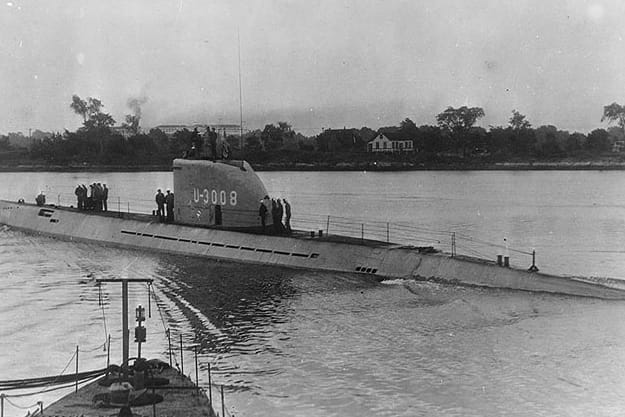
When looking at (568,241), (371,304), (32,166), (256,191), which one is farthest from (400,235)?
(32,166)

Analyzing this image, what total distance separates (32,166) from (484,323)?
353 feet

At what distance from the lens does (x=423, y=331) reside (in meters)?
14.8

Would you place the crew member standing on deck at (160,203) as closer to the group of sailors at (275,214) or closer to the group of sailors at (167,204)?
the group of sailors at (167,204)

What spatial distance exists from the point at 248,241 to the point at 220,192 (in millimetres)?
2149

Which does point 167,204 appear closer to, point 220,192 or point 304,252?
point 220,192

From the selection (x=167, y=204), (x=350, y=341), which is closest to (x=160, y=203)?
(x=167, y=204)

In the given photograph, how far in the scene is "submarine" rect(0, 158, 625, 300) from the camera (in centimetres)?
1784

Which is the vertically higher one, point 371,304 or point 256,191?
point 256,191

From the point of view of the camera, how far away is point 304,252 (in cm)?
2197

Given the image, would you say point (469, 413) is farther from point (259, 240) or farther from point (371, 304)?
point (259, 240)

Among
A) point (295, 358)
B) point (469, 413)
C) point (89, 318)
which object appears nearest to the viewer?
point (469, 413)

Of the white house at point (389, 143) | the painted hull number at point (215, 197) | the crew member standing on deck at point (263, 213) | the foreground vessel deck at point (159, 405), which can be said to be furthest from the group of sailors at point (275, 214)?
the white house at point (389, 143)

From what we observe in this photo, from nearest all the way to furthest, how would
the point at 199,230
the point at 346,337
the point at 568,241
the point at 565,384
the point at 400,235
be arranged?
the point at 565,384, the point at 346,337, the point at 199,230, the point at 568,241, the point at 400,235

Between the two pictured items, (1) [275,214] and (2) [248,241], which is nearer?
(2) [248,241]
